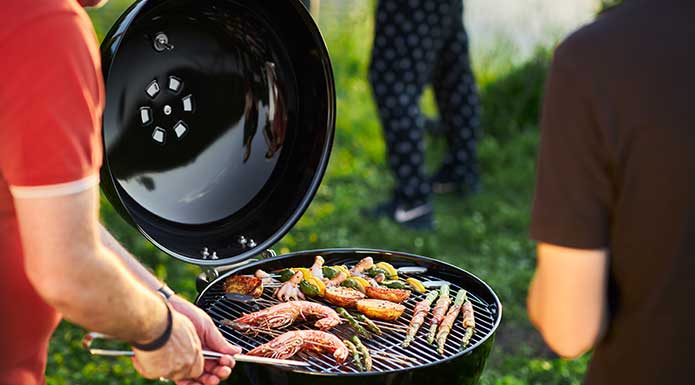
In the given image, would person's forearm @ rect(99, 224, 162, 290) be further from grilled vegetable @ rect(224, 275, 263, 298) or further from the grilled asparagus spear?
the grilled asparagus spear

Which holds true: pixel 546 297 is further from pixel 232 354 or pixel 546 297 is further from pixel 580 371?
pixel 580 371

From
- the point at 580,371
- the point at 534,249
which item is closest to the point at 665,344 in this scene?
the point at 580,371

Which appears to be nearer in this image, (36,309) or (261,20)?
(36,309)

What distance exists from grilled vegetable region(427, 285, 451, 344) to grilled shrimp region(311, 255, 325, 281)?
1.14 feet

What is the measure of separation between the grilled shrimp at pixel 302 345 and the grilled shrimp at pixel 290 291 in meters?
0.23

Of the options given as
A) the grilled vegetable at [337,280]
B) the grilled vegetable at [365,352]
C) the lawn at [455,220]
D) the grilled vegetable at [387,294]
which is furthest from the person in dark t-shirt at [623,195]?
the lawn at [455,220]

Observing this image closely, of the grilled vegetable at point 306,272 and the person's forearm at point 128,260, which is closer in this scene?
the person's forearm at point 128,260

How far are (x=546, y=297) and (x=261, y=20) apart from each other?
1.20 meters

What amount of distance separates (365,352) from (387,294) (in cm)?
32

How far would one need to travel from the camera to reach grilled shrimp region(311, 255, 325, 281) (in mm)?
2326

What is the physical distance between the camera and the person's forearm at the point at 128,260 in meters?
1.73

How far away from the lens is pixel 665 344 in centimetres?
136

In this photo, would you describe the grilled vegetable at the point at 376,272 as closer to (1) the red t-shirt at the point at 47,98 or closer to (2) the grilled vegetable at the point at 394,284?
(2) the grilled vegetable at the point at 394,284

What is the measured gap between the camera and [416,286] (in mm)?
2307
